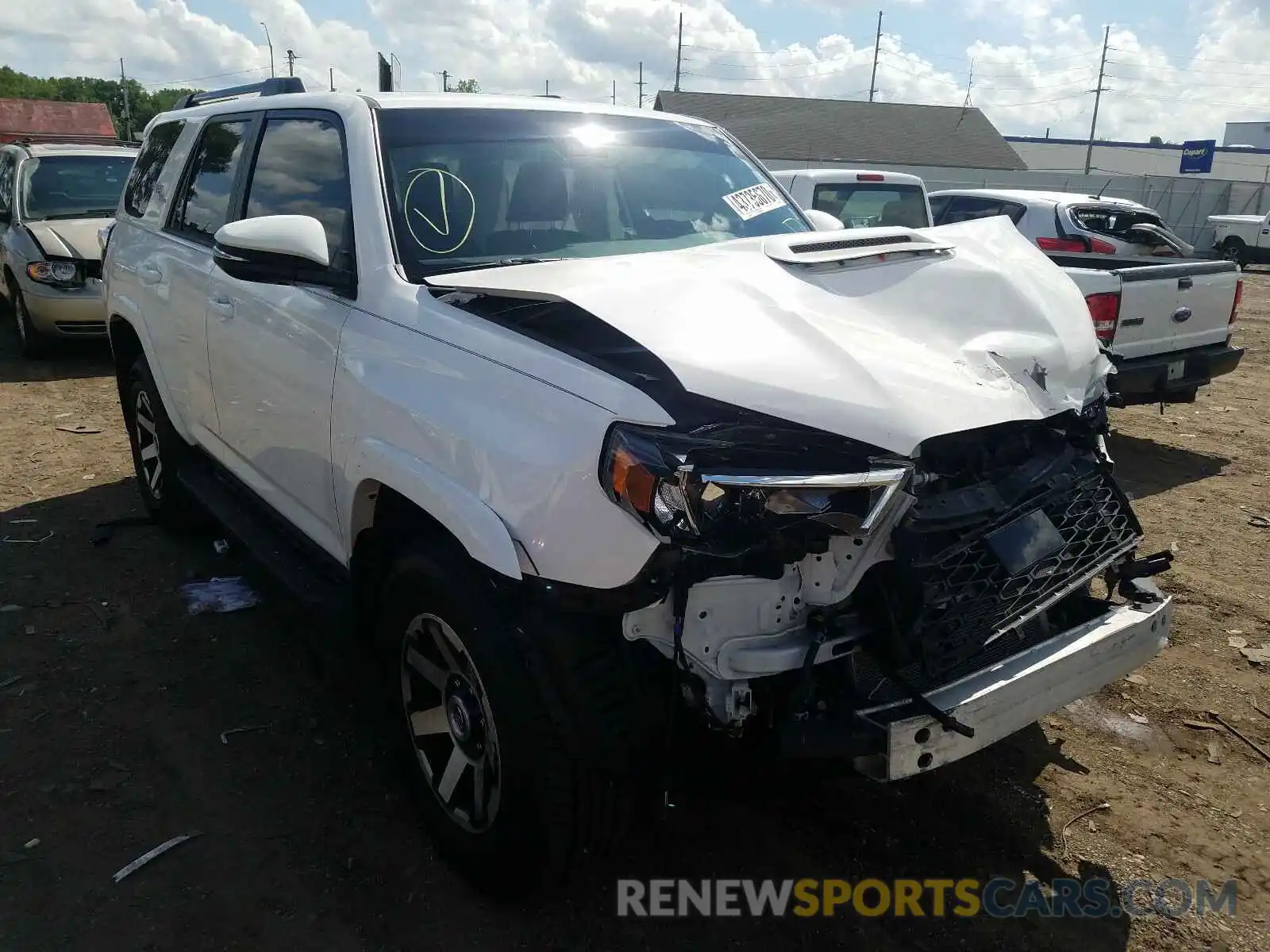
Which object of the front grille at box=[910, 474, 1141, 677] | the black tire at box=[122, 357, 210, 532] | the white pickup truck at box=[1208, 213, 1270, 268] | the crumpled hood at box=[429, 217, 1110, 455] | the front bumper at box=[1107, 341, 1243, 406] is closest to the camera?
the crumpled hood at box=[429, 217, 1110, 455]

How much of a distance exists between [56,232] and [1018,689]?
10.2m

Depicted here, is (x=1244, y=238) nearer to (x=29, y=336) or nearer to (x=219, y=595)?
(x=29, y=336)

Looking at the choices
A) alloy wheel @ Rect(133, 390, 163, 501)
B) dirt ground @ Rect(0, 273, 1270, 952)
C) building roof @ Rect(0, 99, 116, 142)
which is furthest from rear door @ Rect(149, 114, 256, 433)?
building roof @ Rect(0, 99, 116, 142)

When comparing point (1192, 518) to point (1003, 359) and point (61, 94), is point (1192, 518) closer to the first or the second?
point (1003, 359)

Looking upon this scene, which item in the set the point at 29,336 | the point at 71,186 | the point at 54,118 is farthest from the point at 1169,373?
the point at 54,118

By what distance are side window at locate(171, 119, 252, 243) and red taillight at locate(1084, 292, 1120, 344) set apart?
494cm

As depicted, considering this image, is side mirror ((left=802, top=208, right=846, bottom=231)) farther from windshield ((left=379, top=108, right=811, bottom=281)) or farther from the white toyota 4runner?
the white toyota 4runner

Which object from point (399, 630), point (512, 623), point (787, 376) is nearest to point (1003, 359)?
point (787, 376)

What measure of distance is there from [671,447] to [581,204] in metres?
1.50

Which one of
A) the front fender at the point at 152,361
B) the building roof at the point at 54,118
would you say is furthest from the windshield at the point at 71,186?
the building roof at the point at 54,118

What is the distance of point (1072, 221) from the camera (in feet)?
33.5

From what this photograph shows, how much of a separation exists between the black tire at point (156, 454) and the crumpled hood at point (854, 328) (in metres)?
2.68

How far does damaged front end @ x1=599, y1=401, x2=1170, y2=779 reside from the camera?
203 centimetres

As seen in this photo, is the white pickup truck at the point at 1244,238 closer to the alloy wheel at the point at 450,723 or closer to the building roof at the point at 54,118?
the building roof at the point at 54,118
